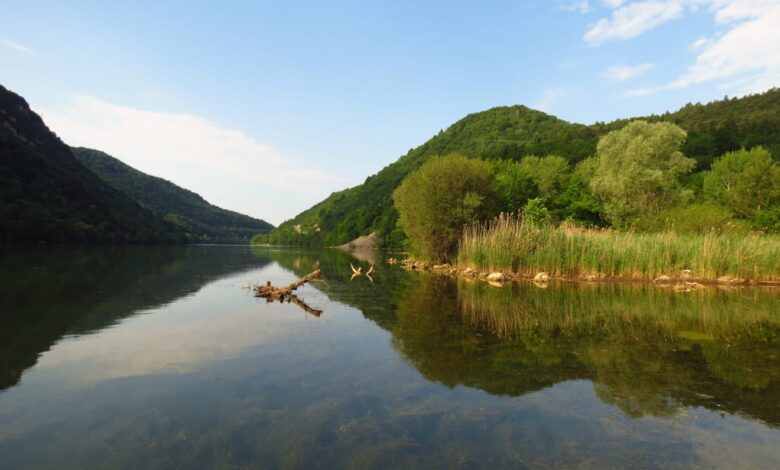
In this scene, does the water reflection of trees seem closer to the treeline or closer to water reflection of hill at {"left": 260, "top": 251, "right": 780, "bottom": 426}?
water reflection of hill at {"left": 260, "top": 251, "right": 780, "bottom": 426}

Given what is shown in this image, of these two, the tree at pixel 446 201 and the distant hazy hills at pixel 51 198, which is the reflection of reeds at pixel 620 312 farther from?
the distant hazy hills at pixel 51 198

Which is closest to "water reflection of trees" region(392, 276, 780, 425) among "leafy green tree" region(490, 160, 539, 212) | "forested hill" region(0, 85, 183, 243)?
"leafy green tree" region(490, 160, 539, 212)

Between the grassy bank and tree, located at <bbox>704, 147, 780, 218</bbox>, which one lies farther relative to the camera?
tree, located at <bbox>704, 147, 780, 218</bbox>

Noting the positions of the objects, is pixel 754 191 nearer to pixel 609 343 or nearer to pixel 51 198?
pixel 609 343

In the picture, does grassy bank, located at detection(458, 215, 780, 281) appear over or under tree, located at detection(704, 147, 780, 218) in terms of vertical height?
under

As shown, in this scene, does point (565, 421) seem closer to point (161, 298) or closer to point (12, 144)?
point (161, 298)

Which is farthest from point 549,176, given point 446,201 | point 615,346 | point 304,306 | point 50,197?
point 50,197

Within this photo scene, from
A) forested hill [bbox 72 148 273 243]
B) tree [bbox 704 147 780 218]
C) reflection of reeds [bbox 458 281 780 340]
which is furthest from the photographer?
forested hill [bbox 72 148 273 243]

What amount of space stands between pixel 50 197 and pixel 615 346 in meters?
104

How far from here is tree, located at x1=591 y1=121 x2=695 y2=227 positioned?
46812mm

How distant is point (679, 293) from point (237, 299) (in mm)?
19204

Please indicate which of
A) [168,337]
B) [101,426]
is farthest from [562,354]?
[168,337]

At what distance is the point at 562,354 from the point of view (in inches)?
360

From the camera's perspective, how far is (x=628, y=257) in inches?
905
